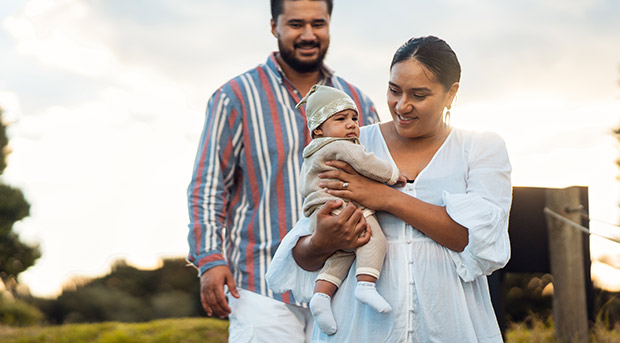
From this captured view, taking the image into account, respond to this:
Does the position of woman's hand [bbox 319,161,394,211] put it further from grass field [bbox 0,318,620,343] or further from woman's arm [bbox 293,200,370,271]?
grass field [bbox 0,318,620,343]

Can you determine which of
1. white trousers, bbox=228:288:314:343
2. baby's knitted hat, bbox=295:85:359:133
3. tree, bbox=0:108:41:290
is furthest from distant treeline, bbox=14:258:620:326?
baby's knitted hat, bbox=295:85:359:133

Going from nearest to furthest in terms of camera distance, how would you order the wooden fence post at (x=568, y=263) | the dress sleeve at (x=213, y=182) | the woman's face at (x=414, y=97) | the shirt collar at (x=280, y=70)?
the woman's face at (x=414, y=97) → the dress sleeve at (x=213, y=182) → the shirt collar at (x=280, y=70) → the wooden fence post at (x=568, y=263)

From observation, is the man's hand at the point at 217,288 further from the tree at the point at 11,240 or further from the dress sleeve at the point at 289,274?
the tree at the point at 11,240

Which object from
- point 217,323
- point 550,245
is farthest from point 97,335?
point 550,245

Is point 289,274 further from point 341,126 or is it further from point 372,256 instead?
point 341,126

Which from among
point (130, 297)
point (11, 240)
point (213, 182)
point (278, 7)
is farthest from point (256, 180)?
point (11, 240)

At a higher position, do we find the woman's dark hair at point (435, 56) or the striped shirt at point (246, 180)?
the woman's dark hair at point (435, 56)

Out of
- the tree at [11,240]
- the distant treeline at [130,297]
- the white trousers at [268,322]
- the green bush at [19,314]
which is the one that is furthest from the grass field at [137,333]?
the white trousers at [268,322]

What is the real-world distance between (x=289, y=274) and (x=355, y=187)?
0.48m

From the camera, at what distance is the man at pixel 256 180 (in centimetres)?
333

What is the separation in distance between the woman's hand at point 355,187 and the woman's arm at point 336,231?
40mm

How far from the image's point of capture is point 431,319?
222 cm

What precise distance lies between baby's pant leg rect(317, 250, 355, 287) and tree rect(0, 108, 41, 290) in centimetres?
1230

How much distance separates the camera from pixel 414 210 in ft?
7.19
